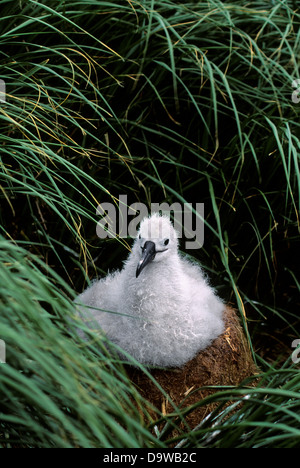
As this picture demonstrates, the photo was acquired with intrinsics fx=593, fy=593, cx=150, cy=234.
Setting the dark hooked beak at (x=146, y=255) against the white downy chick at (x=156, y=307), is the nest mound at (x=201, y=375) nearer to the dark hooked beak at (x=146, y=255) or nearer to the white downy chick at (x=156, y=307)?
the white downy chick at (x=156, y=307)

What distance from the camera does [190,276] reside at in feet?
9.61

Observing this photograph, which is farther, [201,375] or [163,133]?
[163,133]

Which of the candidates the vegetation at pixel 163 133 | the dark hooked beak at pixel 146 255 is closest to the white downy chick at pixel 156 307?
the dark hooked beak at pixel 146 255

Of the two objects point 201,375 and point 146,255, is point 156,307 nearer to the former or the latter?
point 146,255

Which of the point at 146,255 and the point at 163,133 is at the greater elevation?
the point at 163,133

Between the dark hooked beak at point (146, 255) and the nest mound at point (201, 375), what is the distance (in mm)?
420

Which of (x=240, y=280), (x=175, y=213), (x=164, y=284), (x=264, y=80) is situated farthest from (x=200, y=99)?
(x=164, y=284)

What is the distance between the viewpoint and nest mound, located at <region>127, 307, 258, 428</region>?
2473mm

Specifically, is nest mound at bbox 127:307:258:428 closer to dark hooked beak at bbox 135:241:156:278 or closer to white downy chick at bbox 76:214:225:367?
white downy chick at bbox 76:214:225:367

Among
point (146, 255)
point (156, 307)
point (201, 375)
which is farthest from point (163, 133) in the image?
point (201, 375)

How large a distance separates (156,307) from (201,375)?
0.35 m

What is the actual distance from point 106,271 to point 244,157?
0.99 metres

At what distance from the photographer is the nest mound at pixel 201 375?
2.47 meters

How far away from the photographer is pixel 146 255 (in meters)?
2.53
